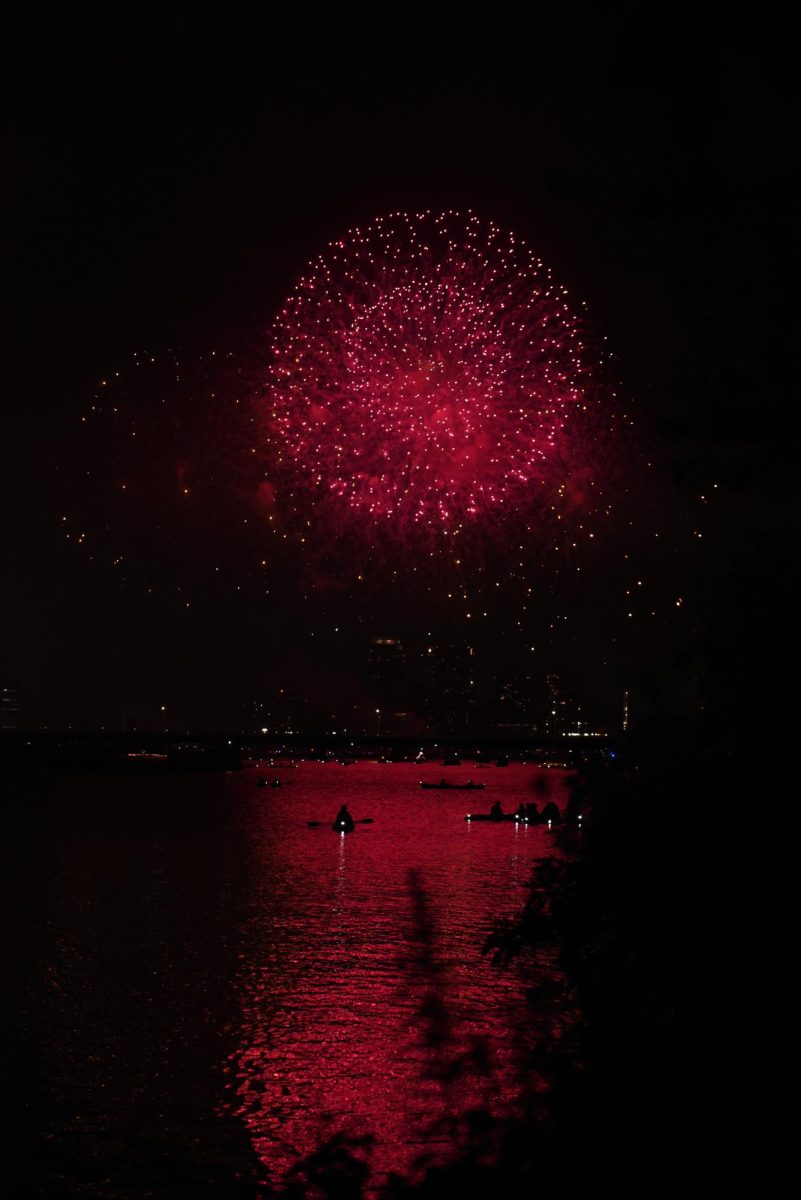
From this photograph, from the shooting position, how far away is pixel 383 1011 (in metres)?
27.1

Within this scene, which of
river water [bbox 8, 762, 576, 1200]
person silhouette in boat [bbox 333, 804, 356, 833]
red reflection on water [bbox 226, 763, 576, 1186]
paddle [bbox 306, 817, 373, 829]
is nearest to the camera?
river water [bbox 8, 762, 576, 1200]

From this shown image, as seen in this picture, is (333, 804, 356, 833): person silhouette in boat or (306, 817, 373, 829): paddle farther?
(306, 817, 373, 829): paddle

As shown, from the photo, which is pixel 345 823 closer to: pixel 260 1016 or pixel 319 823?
pixel 319 823

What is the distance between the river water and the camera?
18.1 meters

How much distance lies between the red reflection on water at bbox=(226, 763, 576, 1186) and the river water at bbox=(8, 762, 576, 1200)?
0.07m

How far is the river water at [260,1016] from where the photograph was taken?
1811cm

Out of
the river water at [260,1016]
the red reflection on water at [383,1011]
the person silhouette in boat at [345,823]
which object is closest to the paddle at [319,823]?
the person silhouette in boat at [345,823]

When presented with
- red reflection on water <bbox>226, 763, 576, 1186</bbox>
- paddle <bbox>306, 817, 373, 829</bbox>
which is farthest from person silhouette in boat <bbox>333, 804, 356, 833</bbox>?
red reflection on water <bbox>226, 763, 576, 1186</bbox>

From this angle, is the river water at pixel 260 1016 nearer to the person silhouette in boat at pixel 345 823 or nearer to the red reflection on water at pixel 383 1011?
the red reflection on water at pixel 383 1011

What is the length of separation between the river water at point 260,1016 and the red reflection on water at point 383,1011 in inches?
2.6

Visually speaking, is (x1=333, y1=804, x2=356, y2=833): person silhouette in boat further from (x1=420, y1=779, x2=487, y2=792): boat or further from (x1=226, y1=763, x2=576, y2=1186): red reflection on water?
(x1=420, y1=779, x2=487, y2=792): boat

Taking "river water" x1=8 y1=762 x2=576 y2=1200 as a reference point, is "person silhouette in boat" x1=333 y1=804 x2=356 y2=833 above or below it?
above

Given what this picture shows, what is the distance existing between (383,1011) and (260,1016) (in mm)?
2420

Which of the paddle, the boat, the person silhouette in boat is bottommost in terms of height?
the paddle
